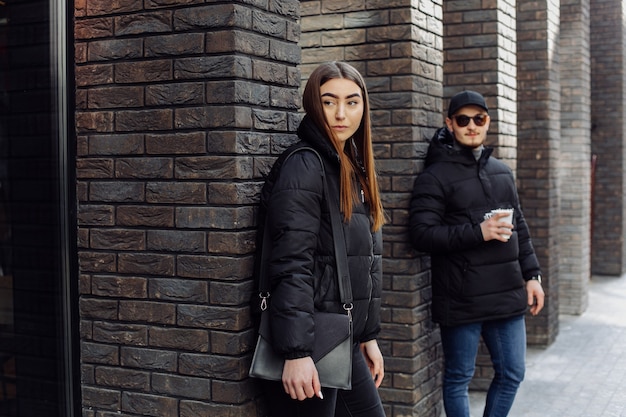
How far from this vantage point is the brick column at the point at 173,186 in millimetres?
3027

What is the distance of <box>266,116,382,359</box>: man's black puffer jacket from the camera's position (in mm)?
2742

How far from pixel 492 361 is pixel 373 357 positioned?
4.80 ft

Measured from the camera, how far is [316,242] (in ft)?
9.41

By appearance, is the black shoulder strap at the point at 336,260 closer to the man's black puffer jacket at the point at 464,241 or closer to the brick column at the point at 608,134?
the man's black puffer jacket at the point at 464,241

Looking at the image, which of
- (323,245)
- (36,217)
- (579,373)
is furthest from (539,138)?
(36,217)

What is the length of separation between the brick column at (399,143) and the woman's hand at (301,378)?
1.99 meters

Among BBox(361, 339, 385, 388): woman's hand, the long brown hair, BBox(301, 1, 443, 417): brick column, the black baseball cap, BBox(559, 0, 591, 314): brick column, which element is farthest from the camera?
BBox(559, 0, 591, 314): brick column

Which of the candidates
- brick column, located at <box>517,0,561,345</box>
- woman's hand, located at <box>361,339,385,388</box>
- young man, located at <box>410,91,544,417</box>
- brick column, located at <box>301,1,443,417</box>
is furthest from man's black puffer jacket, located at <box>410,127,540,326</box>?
brick column, located at <box>517,0,561,345</box>

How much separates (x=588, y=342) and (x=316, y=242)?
6049 mm

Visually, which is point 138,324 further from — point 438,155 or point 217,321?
point 438,155

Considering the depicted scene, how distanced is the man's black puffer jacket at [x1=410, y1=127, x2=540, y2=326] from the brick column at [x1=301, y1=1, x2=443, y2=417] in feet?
0.48

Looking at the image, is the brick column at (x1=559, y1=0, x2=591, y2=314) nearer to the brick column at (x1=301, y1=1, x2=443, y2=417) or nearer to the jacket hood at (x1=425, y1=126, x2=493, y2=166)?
the brick column at (x1=301, y1=1, x2=443, y2=417)

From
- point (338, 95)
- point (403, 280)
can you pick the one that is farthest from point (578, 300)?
point (338, 95)

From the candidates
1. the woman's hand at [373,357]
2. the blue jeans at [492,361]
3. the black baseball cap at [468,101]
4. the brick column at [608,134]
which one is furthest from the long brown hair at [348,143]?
the brick column at [608,134]
